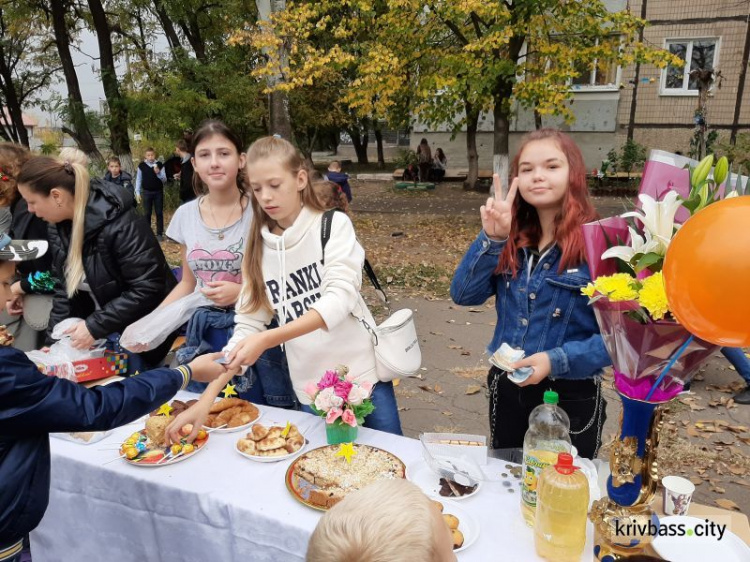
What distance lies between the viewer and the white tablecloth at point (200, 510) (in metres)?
1.63

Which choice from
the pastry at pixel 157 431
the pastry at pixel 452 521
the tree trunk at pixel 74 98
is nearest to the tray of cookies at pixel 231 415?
the pastry at pixel 157 431

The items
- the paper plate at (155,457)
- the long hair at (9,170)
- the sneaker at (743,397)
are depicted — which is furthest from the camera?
the sneaker at (743,397)

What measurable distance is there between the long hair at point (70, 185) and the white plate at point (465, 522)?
6.97 ft

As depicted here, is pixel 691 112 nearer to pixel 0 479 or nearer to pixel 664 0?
pixel 664 0

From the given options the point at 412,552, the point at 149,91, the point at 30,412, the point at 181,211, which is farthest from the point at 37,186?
the point at 149,91

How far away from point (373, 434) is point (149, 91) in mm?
13344

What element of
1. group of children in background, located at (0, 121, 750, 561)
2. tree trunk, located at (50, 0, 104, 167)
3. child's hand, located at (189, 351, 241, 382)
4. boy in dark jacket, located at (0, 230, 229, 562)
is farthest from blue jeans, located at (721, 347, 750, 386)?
tree trunk, located at (50, 0, 104, 167)

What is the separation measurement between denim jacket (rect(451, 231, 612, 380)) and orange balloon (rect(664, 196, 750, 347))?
0.64 m

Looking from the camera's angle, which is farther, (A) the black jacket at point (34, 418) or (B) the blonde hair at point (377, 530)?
(A) the black jacket at point (34, 418)

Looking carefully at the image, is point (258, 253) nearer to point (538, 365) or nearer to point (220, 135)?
point (220, 135)

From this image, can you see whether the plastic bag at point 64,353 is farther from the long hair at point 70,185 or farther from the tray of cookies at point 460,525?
the tray of cookies at point 460,525

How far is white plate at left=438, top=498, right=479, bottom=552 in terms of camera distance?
1.49 m

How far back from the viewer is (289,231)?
89.3 inches

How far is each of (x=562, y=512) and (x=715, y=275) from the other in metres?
0.72
